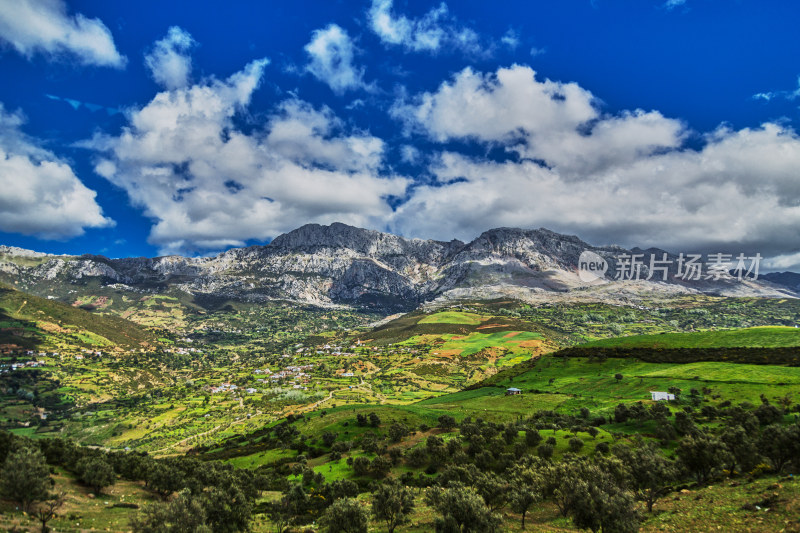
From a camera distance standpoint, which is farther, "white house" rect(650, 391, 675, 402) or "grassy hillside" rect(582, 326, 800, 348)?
"grassy hillside" rect(582, 326, 800, 348)

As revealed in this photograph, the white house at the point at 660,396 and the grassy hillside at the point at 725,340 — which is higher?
the grassy hillside at the point at 725,340

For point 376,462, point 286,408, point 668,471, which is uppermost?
point 668,471

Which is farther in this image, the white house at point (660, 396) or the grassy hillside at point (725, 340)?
the grassy hillside at point (725, 340)

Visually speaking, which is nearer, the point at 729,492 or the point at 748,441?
the point at 729,492

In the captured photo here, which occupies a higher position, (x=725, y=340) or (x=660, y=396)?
(x=725, y=340)

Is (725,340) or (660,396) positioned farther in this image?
(725,340)

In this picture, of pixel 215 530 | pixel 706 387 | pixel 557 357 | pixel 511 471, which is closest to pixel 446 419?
pixel 511 471

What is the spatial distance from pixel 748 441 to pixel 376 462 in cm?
6817

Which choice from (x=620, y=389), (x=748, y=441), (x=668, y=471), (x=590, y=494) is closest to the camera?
(x=590, y=494)

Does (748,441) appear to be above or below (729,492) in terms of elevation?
above

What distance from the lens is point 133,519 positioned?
3466 centimetres

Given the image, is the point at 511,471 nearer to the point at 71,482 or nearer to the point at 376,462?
the point at 376,462

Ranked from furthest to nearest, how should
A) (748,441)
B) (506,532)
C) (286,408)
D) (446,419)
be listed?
(286,408) → (446,419) → (748,441) → (506,532)

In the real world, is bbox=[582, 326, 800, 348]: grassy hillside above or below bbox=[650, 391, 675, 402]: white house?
above
